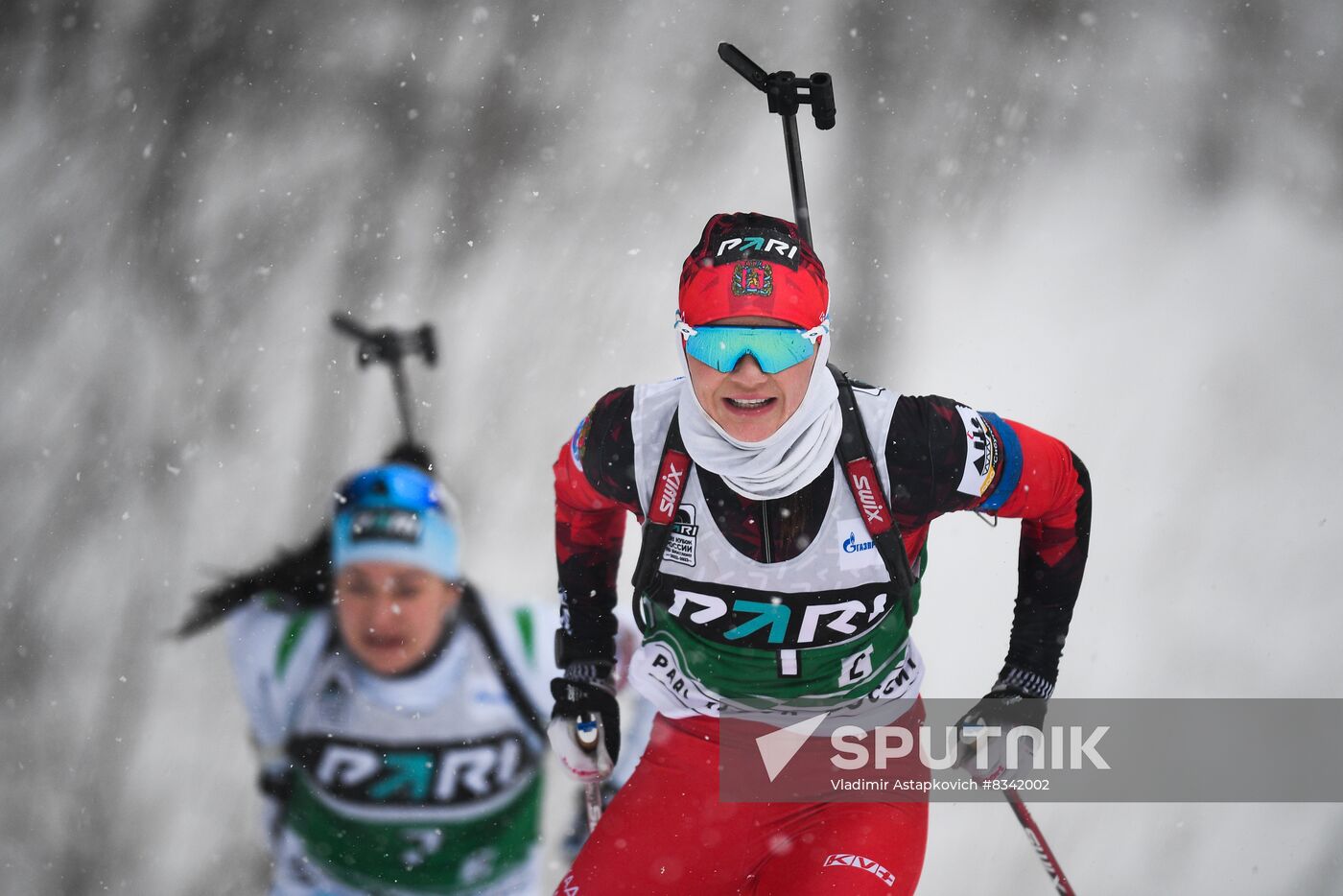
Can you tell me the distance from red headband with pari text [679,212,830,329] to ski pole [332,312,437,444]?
240 cm

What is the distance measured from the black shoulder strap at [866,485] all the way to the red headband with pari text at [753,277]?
232mm

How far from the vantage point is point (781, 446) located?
7.87 ft

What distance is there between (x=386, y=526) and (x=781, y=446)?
2689 mm

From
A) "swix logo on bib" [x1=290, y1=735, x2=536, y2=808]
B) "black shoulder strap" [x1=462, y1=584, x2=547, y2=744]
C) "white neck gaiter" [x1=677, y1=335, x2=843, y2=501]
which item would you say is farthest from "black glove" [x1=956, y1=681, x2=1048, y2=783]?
"swix logo on bib" [x1=290, y1=735, x2=536, y2=808]

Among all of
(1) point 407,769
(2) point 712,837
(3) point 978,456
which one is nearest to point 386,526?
(1) point 407,769

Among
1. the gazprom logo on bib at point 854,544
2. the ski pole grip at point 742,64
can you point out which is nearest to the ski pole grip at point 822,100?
the ski pole grip at point 742,64

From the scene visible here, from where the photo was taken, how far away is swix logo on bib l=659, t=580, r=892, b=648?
8.45ft

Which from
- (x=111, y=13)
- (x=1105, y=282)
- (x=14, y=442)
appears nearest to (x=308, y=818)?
(x=14, y=442)

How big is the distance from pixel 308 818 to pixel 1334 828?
4.16 metres

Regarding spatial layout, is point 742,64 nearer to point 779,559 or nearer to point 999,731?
point 779,559

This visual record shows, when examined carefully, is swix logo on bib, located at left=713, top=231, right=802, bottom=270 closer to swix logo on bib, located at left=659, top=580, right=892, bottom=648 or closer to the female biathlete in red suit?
the female biathlete in red suit

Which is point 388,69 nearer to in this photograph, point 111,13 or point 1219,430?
point 111,13

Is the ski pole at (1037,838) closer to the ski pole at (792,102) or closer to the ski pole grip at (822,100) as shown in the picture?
the ski pole at (792,102)

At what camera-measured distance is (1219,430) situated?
504 centimetres
